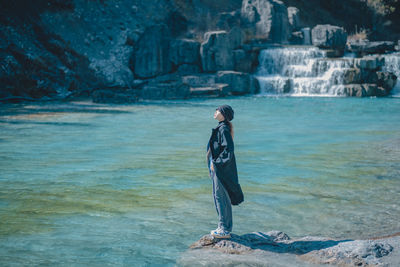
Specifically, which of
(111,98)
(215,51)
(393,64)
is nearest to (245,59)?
(215,51)

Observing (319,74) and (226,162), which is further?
(319,74)

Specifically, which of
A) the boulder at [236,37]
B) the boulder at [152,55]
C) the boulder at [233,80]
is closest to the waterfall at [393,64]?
the boulder at [233,80]

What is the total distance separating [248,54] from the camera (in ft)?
99.7

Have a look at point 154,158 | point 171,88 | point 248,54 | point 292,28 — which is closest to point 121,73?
point 171,88

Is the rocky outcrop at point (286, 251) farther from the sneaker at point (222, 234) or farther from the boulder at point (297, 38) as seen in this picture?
the boulder at point (297, 38)

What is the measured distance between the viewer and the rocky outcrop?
4.55m

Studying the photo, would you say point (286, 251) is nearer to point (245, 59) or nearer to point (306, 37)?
point (245, 59)

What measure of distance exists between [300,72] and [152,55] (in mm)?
8302

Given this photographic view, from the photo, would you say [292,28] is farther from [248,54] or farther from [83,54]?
[83,54]

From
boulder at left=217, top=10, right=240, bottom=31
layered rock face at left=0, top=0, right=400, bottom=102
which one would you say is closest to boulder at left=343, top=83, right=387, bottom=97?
layered rock face at left=0, top=0, right=400, bottom=102

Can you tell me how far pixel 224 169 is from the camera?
4789 millimetres

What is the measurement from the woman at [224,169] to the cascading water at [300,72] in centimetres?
2279

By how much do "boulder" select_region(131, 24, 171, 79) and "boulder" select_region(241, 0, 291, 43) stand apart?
716cm

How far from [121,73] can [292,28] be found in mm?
13962
